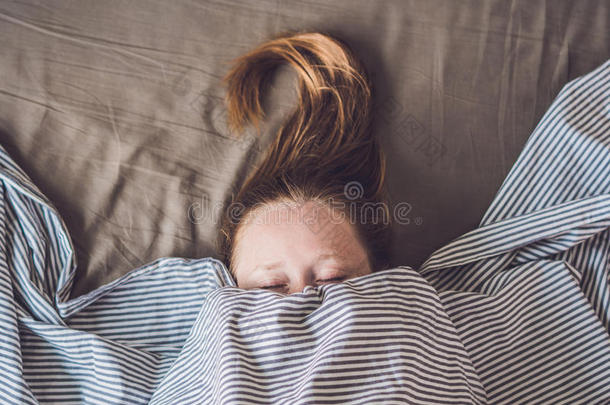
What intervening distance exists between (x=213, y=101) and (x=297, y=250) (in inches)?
14.4

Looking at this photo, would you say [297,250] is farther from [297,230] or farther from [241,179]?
[241,179]

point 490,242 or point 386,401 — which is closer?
point 386,401

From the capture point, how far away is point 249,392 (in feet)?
2.03

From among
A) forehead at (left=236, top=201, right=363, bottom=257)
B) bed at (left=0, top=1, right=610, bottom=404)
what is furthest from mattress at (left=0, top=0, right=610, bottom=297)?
forehead at (left=236, top=201, right=363, bottom=257)

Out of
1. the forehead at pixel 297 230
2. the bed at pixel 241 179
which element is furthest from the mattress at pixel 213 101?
the forehead at pixel 297 230

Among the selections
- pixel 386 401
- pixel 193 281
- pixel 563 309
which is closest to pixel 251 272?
pixel 193 281

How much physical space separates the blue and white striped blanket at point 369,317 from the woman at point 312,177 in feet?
0.20

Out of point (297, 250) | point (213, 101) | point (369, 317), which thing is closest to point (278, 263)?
point (297, 250)

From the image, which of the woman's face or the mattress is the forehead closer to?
the woman's face

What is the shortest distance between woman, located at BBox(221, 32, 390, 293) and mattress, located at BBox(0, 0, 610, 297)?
36 millimetres

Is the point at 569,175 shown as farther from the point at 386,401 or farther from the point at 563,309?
the point at 386,401

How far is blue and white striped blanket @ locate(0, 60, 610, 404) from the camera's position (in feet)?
2.13

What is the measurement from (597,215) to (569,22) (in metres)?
0.43

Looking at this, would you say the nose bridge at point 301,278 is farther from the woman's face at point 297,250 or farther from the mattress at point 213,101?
the mattress at point 213,101
